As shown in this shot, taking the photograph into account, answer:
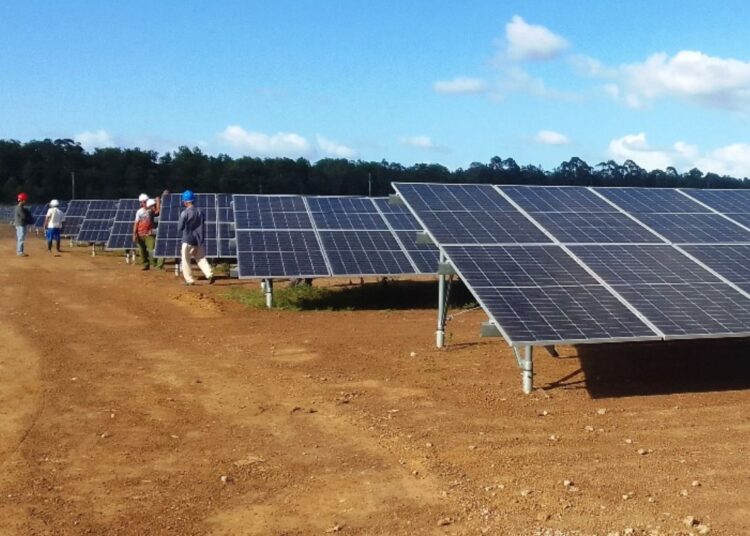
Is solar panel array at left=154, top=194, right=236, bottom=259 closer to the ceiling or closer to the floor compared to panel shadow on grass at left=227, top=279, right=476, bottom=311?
A: closer to the ceiling

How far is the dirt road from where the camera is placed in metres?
5.20

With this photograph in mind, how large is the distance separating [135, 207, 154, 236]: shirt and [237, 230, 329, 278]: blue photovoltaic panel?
604 cm

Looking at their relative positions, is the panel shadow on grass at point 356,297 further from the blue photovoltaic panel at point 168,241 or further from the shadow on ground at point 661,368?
the shadow on ground at point 661,368

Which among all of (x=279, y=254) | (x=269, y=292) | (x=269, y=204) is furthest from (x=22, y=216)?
(x=269, y=292)

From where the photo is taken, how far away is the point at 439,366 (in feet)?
31.2

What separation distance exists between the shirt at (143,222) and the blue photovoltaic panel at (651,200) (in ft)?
38.9

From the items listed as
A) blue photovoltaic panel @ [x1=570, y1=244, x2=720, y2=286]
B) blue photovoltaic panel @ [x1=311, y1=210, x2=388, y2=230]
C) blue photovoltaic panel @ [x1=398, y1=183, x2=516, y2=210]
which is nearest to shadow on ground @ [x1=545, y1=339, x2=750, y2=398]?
blue photovoltaic panel @ [x1=570, y1=244, x2=720, y2=286]

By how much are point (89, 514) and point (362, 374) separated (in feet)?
14.2

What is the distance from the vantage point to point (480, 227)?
36.1 ft

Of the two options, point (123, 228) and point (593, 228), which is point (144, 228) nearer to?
point (123, 228)

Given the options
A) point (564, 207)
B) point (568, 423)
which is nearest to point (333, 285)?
point (564, 207)

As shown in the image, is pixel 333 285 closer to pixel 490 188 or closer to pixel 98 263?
pixel 490 188

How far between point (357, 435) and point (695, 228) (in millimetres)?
7252

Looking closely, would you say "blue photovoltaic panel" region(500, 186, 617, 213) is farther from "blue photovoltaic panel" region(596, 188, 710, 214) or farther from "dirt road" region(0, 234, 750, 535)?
"dirt road" region(0, 234, 750, 535)
